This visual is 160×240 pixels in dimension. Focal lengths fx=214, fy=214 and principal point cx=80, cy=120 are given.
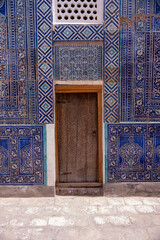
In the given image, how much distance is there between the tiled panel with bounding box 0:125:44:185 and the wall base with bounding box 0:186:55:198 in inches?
3.3

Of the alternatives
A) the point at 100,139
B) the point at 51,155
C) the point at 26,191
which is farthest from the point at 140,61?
the point at 26,191

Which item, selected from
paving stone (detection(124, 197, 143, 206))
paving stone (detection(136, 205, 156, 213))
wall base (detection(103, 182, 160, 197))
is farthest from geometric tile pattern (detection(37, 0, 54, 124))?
paving stone (detection(136, 205, 156, 213))

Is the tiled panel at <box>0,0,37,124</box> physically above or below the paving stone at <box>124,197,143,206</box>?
above

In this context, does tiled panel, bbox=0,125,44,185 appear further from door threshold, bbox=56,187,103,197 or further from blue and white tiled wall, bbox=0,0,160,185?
door threshold, bbox=56,187,103,197

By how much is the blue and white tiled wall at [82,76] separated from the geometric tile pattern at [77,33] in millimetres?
15

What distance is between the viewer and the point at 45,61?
3.43m

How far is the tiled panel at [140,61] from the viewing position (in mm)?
3383

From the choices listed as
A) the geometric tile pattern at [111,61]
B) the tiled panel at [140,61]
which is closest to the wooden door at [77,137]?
the geometric tile pattern at [111,61]

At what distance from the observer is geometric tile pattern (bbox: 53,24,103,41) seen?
3.39 m

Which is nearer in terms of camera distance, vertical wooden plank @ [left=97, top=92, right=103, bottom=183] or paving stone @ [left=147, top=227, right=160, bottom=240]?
paving stone @ [left=147, top=227, right=160, bottom=240]

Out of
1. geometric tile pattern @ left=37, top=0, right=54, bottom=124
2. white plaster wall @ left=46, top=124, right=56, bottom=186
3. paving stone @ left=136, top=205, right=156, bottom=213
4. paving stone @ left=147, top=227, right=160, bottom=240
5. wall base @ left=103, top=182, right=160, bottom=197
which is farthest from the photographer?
wall base @ left=103, top=182, right=160, bottom=197

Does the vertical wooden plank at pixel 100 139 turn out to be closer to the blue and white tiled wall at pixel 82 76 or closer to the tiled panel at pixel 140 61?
the blue and white tiled wall at pixel 82 76

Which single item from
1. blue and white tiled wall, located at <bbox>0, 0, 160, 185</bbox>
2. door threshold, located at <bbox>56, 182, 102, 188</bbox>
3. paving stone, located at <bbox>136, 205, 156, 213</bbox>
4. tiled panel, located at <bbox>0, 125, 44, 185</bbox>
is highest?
blue and white tiled wall, located at <bbox>0, 0, 160, 185</bbox>

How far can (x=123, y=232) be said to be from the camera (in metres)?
2.63
